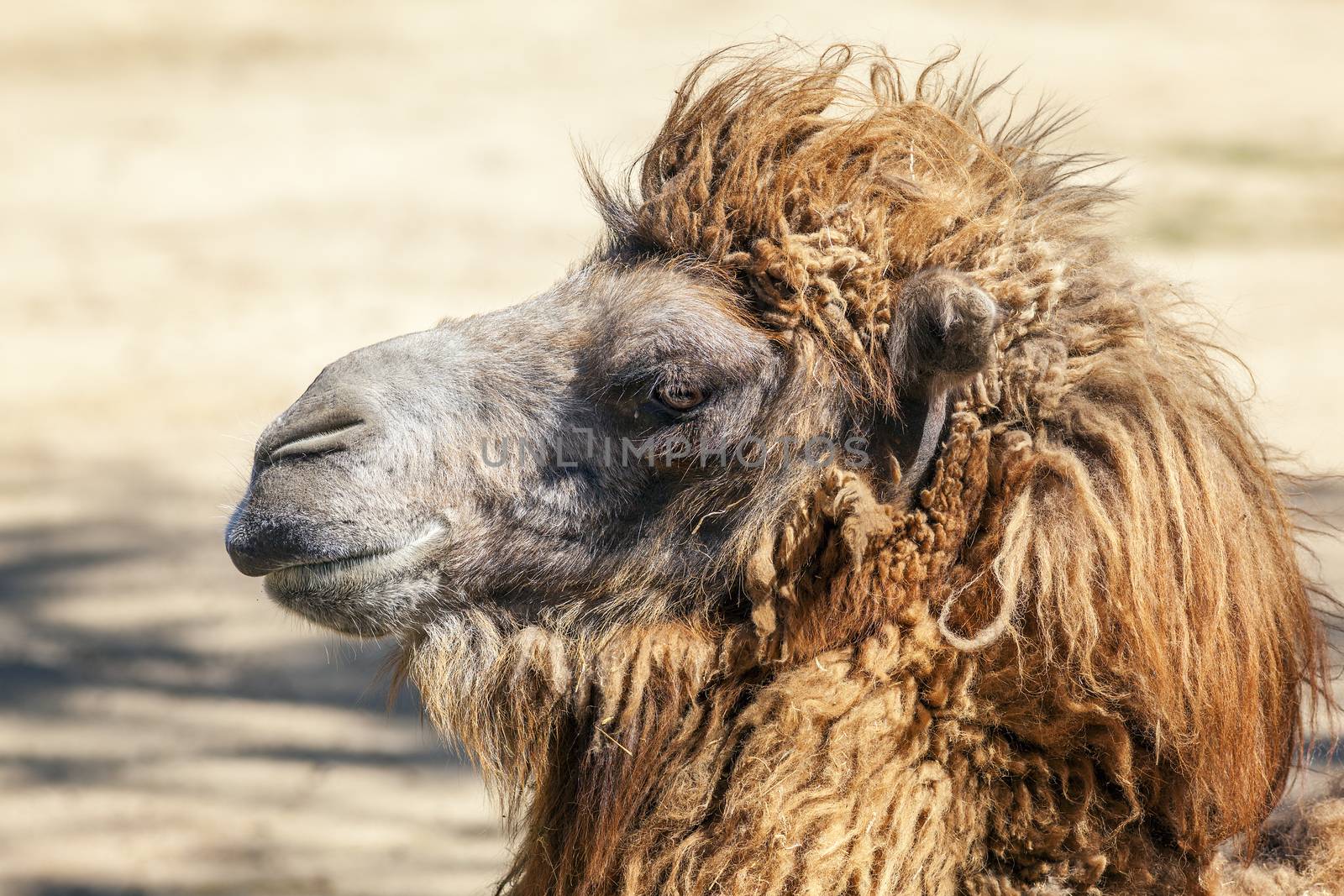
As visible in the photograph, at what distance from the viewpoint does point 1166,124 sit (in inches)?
511

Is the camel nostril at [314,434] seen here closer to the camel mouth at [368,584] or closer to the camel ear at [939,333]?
the camel mouth at [368,584]

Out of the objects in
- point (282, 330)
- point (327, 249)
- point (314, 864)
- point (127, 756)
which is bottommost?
point (314, 864)

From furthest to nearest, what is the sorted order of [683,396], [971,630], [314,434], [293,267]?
[293,267] < [314,434] < [683,396] < [971,630]

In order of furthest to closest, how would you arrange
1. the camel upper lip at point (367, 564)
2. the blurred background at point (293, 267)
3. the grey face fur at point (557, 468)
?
1. the blurred background at point (293, 267)
2. the camel upper lip at point (367, 564)
3. the grey face fur at point (557, 468)

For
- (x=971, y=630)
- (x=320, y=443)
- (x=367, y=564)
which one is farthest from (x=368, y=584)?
(x=971, y=630)

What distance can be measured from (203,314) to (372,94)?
460 centimetres

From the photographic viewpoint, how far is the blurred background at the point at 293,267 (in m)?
4.89

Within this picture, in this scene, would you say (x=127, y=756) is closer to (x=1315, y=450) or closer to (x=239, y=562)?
(x=239, y=562)

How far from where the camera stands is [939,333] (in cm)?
245

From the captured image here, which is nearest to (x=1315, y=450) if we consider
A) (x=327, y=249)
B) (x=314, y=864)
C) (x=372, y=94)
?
(x=314, y=864)

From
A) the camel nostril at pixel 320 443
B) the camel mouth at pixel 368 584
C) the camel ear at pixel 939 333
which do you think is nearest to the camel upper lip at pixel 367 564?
the camel mouth at pixel 368 584

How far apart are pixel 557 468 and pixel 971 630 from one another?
89 cm

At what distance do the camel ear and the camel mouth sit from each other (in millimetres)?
998

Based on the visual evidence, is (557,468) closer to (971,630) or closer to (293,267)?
(971,630)
